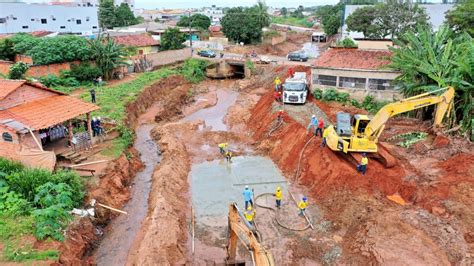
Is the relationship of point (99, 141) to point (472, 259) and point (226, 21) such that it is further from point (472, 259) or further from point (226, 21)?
point (226, 21)

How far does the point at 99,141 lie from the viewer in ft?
88.9

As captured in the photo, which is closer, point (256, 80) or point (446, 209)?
point (446, 209)

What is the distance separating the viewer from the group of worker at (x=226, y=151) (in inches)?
1076

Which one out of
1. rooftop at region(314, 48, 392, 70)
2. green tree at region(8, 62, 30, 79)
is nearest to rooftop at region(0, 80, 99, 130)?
green tree at region(8, 62, 30, 79)

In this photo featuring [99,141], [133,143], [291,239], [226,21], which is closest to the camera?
[291,239]

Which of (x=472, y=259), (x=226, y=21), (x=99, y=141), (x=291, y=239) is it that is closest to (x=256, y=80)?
(x=226, y=21)

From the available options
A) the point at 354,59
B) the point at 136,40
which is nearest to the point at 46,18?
the point at 136,40

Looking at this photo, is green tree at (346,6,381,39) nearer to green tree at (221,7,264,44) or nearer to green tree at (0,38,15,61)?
green tree at (221,7,264,44)

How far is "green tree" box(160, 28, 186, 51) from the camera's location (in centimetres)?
5878

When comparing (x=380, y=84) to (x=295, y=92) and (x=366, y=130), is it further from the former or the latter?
(x=366, y=130)

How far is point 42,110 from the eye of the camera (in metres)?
23.2

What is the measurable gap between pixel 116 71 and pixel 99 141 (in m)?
21.2

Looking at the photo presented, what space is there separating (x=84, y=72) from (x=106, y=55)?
3178mm

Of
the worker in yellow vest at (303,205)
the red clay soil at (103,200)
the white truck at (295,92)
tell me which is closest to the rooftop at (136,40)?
the white truck at (295,92)
